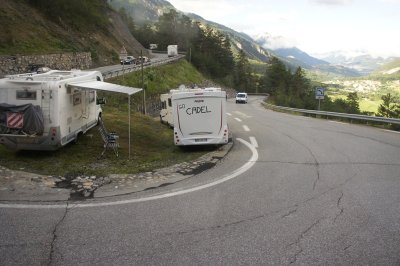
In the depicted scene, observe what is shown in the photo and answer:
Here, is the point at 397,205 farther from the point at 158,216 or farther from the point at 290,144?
the point at 290,144

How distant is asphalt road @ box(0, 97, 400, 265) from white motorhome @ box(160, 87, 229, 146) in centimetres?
394

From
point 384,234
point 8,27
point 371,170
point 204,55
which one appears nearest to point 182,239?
point 384,234

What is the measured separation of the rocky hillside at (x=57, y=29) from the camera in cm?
3998

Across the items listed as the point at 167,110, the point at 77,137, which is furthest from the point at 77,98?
the point at 167,110

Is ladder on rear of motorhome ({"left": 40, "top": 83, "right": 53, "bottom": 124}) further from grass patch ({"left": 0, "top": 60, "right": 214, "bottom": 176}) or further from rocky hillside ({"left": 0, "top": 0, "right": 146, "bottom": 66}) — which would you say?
rocky hillside ({"left": 0, "top": 0, "right": 146, "bottom": 66})

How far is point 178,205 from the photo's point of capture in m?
8.12

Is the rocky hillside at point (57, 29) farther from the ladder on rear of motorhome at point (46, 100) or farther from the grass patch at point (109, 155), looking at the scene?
the ladder on rear of motorhome at point (46, 100)

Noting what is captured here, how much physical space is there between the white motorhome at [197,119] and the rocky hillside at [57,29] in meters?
27.3

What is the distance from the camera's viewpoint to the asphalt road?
569 centimetres

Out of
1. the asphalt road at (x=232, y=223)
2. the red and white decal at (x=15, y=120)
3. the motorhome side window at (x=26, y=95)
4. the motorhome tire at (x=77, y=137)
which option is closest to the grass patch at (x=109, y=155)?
the motorhome tire at (x=77, y=137)

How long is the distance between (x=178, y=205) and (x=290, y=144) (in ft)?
29.8

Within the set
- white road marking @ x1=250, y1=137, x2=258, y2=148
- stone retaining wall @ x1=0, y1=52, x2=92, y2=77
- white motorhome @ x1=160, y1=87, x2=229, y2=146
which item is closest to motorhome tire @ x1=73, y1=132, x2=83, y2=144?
white motorhome @ x1=160, y1=87, x2=229, y2=146

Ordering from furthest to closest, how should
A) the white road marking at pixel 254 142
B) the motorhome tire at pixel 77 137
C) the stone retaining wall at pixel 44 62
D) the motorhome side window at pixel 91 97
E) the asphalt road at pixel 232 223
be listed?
1. the stone retaining wall at pixel 44 62
2. the motorhome side window at pixel 91 97
3. the white road marking at pixel 254 142
4. the motorhome tire at pixel 77 137
5. the asphalt road at pixel 232 223

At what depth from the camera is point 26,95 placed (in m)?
12.2
